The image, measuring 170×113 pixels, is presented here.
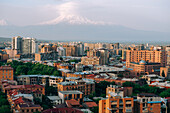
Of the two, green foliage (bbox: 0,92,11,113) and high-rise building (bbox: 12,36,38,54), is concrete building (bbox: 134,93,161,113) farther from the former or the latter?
high-rise building (bbox: 12,36,38,54)

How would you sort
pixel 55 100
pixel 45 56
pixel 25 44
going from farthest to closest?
1. pixel 25 44
2. pixel 45 56
3. pixel 55 100

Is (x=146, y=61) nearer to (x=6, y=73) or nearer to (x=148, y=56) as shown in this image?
(x=148, y=56)

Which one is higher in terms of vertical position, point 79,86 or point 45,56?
point 45,56

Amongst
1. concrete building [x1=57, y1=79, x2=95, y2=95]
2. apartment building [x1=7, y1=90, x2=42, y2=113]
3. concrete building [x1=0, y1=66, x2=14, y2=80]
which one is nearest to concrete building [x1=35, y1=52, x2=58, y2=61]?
concrete building [x1=0, y1=66, x2=14, y2=80]

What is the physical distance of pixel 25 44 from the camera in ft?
211

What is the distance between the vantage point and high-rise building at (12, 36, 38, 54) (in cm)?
6312

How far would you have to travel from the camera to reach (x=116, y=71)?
37.3m

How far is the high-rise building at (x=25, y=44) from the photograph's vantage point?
6312cm

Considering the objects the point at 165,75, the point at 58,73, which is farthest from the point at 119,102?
the point at 165,75

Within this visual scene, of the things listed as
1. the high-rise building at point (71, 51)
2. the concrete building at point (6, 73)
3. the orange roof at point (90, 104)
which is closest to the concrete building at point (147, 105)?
the orange roof at point (90, 104)

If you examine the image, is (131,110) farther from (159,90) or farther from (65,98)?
(159,90)

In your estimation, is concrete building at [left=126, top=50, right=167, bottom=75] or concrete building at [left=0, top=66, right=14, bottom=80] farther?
concrete building at [left=126, top=50, right=167, bottom=75]

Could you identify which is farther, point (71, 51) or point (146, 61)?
point (71, 51)

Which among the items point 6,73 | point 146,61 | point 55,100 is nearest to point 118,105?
point 55,100
